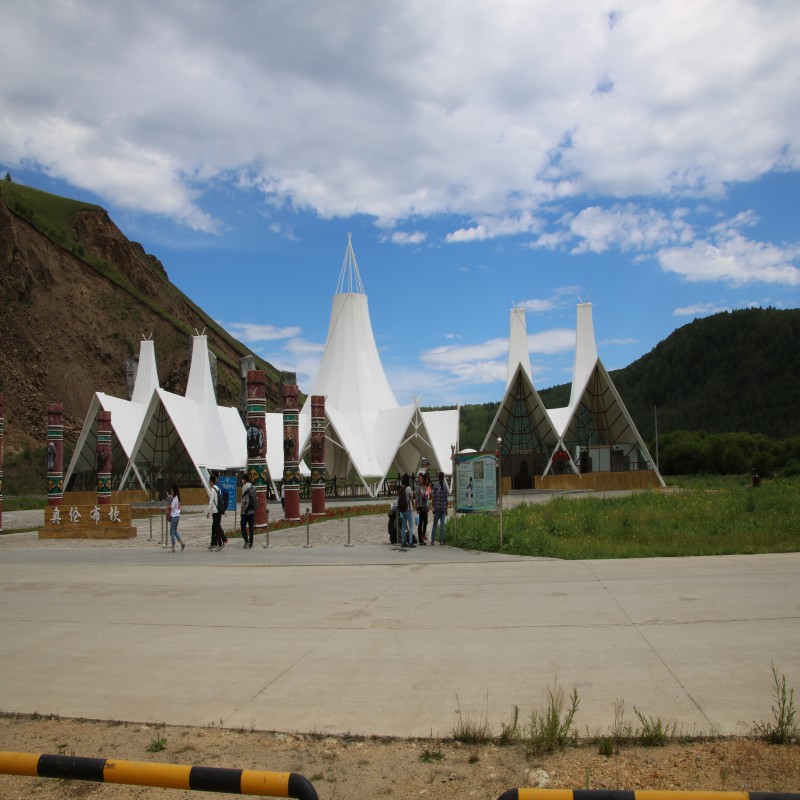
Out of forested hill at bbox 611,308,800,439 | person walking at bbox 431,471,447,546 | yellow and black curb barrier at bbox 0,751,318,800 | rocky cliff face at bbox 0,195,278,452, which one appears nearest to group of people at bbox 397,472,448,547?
person walking at bbox 431,471,447,546

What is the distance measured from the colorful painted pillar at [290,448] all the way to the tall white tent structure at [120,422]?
14159mm

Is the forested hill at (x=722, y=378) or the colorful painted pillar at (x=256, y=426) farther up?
the forested hill at (x=722, y=378)

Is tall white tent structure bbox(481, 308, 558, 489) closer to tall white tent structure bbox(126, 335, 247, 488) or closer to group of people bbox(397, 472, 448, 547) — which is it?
tall white tent structure bbox(126, 335, 247, 488)

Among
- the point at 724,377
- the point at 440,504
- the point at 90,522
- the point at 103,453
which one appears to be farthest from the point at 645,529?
the point at 724,377

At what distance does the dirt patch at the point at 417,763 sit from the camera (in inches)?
144

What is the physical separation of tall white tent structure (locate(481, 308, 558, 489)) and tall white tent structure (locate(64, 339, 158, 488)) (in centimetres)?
1783

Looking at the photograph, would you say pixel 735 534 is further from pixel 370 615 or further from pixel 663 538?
pixel 370 615

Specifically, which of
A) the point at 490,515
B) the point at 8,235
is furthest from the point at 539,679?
the point at 8,235

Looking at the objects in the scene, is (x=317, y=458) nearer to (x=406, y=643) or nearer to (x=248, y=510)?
(x=248, y=510)

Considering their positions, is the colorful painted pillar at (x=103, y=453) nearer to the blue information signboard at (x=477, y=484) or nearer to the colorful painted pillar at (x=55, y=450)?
the colorful painted pillar at (x=55, y=450)

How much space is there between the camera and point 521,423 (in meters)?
41.8

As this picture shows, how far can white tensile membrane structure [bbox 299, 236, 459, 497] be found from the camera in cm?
3716

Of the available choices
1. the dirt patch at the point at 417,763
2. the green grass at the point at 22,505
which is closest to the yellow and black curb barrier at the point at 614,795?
the dirt patch at the point at 417,763

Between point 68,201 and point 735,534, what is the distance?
80.0 metres
